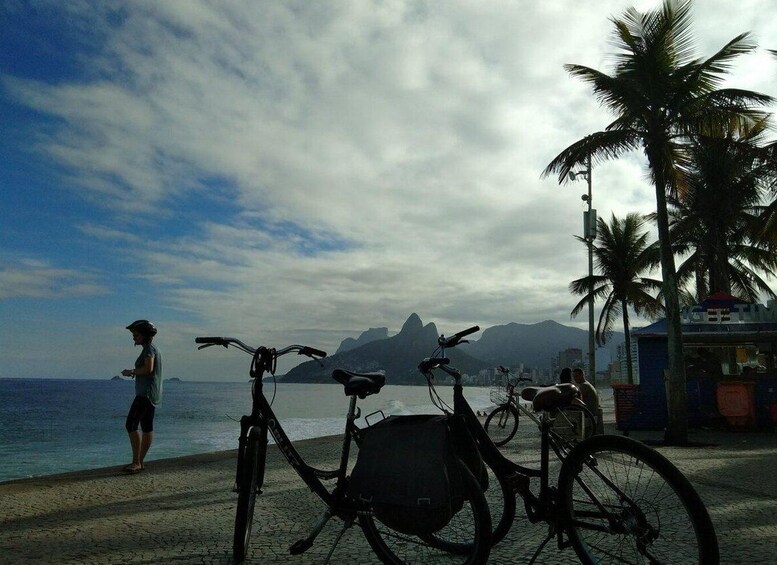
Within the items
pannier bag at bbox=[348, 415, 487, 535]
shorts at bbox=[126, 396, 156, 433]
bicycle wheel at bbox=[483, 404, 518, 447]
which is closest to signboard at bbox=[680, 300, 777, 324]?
bicycle wheel at bbox=[483, 404, 518, 447]

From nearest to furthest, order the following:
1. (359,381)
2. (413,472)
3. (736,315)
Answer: (413,472) < (359,381) < (736,315)

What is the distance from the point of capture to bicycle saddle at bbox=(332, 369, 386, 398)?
3.43 meters

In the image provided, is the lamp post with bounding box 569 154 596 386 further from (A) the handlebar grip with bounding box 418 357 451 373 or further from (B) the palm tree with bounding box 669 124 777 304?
(A) the handlebar grip with bounding box 418 357 451 373

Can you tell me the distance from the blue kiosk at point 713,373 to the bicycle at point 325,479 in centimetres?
1293

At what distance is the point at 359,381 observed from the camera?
345 centimetres

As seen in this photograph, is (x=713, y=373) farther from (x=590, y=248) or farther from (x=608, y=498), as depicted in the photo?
(x=608, y=498)

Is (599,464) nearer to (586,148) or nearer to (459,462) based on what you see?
(459,462)

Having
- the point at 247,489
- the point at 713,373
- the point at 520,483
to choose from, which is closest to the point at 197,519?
the point at 247,489

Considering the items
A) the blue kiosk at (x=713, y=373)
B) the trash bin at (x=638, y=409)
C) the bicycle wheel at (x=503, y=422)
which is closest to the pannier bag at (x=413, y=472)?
the bicycle wheel at (x=503, y=422)

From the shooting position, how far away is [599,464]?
3.06 metres

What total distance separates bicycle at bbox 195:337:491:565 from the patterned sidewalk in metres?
0.28

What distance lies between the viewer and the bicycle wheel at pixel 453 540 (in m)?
3.07

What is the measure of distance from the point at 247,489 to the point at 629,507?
2283 mm

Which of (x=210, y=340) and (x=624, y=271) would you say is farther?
(x=624, y=271)
